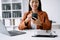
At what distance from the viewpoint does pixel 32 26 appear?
2385 millimetres

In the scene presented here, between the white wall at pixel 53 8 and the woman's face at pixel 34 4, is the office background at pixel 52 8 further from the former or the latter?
the woman's face at pixel 34 4

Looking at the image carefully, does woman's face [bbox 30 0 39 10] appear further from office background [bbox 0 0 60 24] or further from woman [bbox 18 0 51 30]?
office background [bbox 0 0 60 24]

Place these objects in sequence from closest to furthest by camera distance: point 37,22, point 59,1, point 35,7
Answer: point 37,22
point 35,7
point 59,1

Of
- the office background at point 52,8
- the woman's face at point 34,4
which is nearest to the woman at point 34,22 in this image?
the woman's face at point 34,4

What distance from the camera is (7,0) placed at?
448cm

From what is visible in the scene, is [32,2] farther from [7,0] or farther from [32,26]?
[7,0]

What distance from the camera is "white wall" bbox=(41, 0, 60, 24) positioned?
14.2 feet

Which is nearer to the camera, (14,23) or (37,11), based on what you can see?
(37,11)

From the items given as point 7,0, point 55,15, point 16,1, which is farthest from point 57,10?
point 7,0

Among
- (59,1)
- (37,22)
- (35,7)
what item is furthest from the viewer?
(59,1)

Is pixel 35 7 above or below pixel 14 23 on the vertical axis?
above

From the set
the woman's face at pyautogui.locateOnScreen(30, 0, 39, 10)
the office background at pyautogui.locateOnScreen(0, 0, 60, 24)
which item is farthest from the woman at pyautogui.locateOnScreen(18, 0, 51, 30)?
the office background at pyautogui.locateOnScreen(0, 0, 60, 24)

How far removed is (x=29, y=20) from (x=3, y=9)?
236cm

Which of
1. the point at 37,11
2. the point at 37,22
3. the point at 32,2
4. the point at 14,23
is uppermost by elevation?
the point at 32,2
